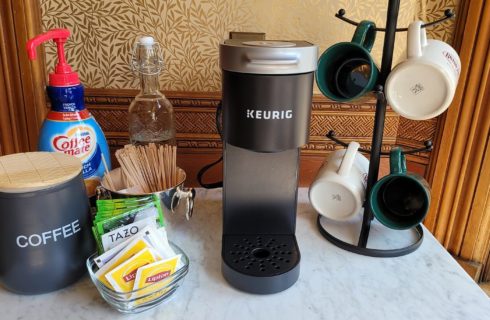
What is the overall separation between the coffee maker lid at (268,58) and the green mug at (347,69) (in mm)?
113

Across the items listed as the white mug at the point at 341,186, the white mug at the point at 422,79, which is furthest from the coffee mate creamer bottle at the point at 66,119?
the white mug at the point at 422,79

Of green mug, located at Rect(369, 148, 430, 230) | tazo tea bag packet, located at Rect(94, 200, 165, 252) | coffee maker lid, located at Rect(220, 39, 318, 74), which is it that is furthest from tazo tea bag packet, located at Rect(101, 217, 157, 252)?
green mug, located at Rect(369, 148, 430, 230)

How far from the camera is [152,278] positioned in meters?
0.54

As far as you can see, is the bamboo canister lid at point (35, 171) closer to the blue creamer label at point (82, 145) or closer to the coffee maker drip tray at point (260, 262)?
the blue creamer label at point (82, 145)

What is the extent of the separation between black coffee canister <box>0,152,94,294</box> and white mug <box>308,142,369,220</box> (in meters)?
0.37

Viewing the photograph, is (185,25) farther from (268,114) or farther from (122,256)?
(122,256)

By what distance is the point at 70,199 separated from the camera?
22.0 inches

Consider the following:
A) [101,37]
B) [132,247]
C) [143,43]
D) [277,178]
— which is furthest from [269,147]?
[101,37]

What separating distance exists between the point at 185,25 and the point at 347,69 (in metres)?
0.35

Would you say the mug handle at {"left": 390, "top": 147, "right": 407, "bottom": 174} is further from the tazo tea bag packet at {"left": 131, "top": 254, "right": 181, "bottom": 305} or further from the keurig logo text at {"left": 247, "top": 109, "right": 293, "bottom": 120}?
the tazo tea bag packet at {"left": 131, "top": 254, "right": 181, "bottom": 305}

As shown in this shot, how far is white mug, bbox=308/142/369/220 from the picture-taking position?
0.69m

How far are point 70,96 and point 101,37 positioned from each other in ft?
0.67

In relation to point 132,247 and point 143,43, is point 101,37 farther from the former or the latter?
point 132,247

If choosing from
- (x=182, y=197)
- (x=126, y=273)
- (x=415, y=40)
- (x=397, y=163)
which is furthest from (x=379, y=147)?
(x=126, y=273)
